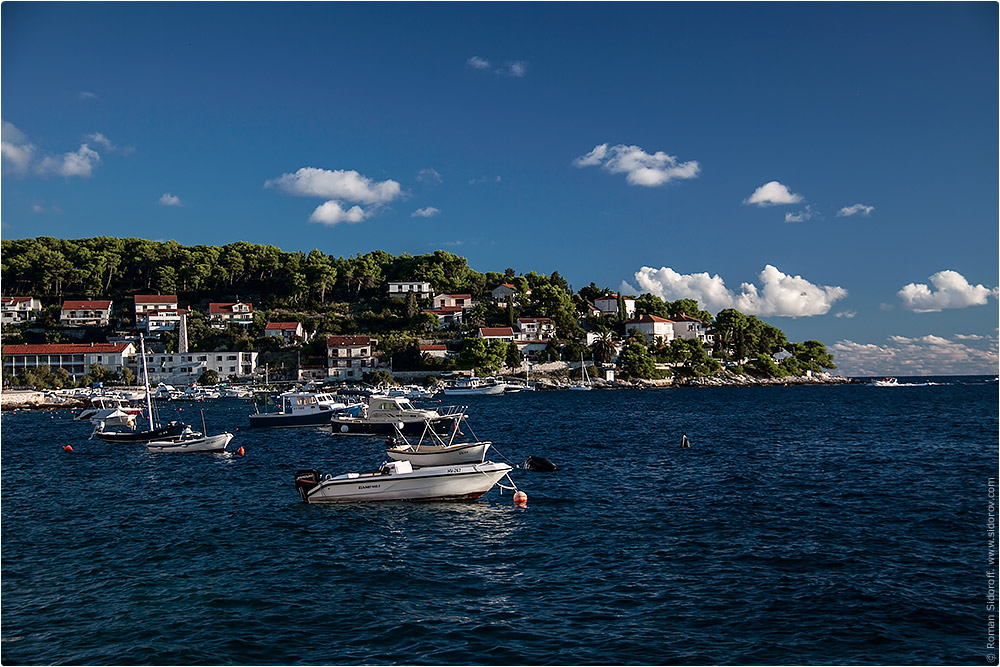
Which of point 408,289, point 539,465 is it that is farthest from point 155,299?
point 539,465

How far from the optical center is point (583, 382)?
14462 cm

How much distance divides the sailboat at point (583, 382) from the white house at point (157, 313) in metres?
98.1

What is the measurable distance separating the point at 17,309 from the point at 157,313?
35.2 metres

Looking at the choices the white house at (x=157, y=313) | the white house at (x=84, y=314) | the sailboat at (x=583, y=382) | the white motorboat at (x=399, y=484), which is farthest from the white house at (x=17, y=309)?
the white motorboat at (x=399, y=484)

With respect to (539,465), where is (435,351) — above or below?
above

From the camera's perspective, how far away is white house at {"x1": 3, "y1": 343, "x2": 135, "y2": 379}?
5094 inches

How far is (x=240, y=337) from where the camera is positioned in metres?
152

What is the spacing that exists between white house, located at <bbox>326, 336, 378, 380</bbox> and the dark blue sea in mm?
107074

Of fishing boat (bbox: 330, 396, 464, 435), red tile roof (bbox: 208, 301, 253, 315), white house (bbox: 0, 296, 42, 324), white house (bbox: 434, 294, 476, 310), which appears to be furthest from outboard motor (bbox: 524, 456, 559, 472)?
white house (bbox: 0, 296, 42, 324)

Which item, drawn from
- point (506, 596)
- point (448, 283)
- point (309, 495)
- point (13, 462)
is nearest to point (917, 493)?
point (506, 596)

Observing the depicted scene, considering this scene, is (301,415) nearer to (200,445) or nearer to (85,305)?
(200,445)

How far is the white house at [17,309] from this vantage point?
160 m

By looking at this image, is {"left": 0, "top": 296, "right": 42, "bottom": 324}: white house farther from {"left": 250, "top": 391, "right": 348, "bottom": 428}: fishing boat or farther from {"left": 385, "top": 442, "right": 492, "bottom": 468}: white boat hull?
{"left": 385, "top": 442, "right": 492, "bottom": 468}: white boat hull

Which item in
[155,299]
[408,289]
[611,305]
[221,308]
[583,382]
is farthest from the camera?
[611,305]
